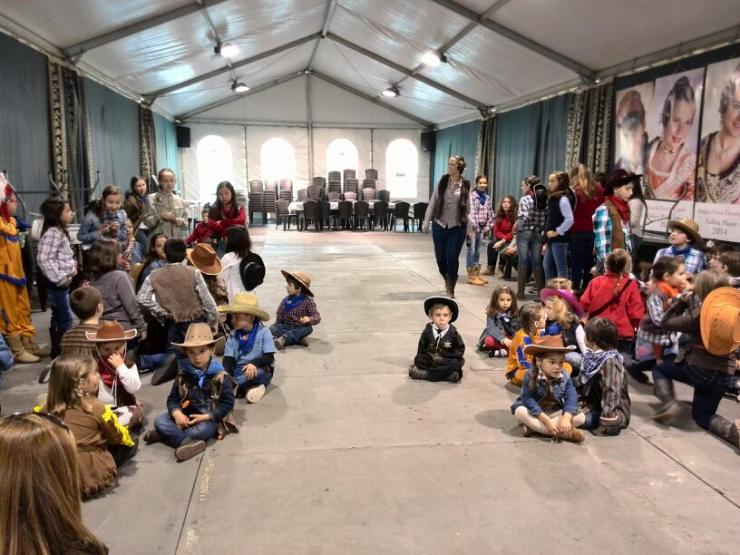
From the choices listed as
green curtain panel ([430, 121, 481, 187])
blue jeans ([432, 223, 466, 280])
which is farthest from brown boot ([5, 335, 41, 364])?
green curtain panel ([430, 121, 481, 187])

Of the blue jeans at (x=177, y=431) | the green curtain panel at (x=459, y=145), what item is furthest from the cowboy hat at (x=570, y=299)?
the green curtain panel at (x=459, y=145)

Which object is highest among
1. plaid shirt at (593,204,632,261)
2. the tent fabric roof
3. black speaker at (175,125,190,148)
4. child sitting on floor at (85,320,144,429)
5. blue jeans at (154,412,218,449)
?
the tent fabric roof

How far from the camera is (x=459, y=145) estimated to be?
1722 cm

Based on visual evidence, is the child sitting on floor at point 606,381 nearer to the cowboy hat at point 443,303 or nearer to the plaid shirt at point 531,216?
the cowboy hat at point 443,303

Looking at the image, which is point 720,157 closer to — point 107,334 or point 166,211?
point 166,211

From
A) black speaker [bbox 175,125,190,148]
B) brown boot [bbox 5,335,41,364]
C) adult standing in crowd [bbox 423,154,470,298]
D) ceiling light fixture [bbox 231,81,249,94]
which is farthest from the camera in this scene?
black speaker [bbox 175,125,190,148]

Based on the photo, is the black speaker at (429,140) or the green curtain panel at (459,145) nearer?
the green curtain panel at (459,145)

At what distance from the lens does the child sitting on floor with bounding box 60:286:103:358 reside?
3111mm

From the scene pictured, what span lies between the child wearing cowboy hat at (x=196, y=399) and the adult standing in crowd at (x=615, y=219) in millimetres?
3735

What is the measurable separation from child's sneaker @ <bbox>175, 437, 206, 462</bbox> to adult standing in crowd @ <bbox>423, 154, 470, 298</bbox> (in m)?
4.07

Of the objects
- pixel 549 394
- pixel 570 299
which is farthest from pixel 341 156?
pixel 549 394

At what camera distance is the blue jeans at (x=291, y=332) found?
A: 4.78 meters

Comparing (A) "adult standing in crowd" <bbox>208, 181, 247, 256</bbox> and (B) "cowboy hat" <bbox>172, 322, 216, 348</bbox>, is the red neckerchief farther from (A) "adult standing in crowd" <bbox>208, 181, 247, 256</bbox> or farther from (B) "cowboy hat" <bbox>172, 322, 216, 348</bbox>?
(B) "cowboy hat" <bbox>172, 322, 216, 348</bbox>

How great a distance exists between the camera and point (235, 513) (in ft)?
7.94
